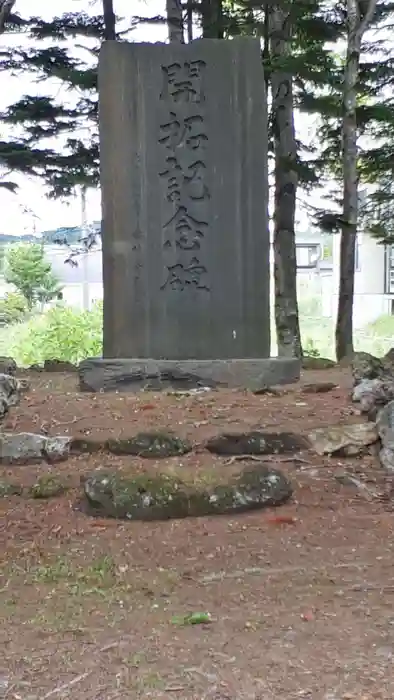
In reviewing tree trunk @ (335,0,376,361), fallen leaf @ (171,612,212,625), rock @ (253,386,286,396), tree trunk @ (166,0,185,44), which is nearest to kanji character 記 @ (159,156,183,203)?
rock @ (253,386,286,396)

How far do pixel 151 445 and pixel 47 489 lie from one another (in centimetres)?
59

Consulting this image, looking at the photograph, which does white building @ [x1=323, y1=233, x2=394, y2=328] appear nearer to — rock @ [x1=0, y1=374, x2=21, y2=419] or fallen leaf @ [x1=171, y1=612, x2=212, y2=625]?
rock @ [x1=0, y1=374, x2=21, y2=419]

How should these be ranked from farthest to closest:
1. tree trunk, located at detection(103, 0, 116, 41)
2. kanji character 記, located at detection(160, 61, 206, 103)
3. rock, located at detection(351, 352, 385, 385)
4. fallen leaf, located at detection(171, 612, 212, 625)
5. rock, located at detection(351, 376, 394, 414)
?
tree trunk, located at detection(103, 0, 116, 41), kanji character 記, located at detection(160, 61, 206, 103), rock, located at detection(351, 352, 385, 385), rock, located at detection(351, 376, 394, 414), fallen leaf, located at detection(171, 612, 212, 625)

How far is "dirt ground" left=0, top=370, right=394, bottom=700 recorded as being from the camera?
1.81 metres

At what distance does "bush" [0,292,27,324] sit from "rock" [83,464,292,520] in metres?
12.6

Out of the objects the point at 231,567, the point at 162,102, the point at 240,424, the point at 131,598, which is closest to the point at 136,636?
the point at 131,598

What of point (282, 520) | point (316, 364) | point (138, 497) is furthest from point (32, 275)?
point (282, 520)

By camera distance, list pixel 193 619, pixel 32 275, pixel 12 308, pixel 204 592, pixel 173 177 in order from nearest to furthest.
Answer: pixel 193 619
pixel 204 592
pixel 173 177
pixel 12 308
pixel 32 275

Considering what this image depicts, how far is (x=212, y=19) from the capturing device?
877 centimetres

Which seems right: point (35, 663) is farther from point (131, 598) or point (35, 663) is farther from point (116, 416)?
point (116, 416)

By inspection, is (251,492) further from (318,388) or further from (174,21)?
(174,21)

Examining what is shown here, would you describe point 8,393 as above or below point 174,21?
below

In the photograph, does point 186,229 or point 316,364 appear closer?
point 186,229

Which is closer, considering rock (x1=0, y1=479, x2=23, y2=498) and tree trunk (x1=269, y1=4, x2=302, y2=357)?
rock (x1=0, y1=479, x2=23, y2=498)
